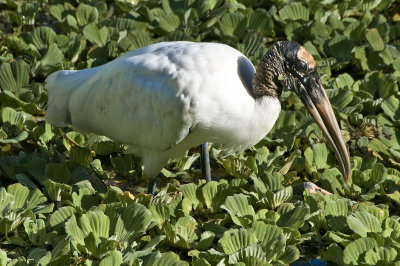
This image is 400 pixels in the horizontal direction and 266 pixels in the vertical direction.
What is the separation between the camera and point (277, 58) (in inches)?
205

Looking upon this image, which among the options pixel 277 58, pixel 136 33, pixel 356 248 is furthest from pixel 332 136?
pixel 136 33

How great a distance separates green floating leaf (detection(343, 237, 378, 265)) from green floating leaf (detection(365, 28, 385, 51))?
2.92 meters

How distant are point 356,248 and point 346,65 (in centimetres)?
284

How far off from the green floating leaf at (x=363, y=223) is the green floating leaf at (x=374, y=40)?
8.50 ft

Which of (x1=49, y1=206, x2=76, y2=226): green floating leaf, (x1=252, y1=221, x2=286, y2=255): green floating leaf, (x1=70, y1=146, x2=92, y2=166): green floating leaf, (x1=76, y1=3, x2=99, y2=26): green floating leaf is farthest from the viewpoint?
(x1=76, y1=3, x2=99, y2=26): green floating leaf

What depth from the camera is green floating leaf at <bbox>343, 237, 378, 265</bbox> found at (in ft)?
14.6

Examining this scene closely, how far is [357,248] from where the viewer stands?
447 centimetres

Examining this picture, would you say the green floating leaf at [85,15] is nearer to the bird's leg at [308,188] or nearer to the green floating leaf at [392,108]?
the green floating leaf at [392,108]

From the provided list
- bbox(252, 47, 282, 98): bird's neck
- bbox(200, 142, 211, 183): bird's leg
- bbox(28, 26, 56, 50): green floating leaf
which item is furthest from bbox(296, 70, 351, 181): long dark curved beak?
bbox(28, 26, 56, 50): green floating leaf

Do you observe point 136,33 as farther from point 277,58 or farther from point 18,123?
point 277,58

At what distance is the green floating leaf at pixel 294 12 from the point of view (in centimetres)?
754

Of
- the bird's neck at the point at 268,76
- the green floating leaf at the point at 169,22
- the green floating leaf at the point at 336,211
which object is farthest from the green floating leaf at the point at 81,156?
the green floating leaf at the point at 169,22

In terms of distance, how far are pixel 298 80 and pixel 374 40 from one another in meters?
2.14

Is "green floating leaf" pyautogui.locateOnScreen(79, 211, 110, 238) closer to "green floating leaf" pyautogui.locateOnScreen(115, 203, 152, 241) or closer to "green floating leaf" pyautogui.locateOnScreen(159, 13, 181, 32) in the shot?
"green floating leaf" pyautogui.locateOnScreen(115, 203, 152, 241)
